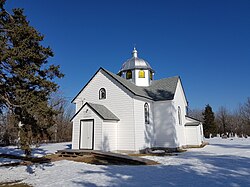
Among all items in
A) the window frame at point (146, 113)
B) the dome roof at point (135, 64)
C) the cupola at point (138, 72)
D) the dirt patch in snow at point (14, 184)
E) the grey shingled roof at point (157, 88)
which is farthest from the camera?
the dome roof at point (135, 64)

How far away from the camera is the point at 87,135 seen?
17.2 meters

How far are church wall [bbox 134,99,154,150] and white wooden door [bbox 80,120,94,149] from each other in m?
3.83

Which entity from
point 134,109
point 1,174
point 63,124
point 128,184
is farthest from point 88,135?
point 63,124

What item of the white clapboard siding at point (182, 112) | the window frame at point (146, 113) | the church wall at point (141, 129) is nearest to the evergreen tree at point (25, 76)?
the church wall at point (141, 129)

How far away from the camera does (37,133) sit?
852 centimetres

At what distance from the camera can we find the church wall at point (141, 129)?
17.2 meters

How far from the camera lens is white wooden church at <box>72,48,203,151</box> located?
55.5 feet

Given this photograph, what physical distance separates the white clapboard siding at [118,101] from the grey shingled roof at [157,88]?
3.20 ft

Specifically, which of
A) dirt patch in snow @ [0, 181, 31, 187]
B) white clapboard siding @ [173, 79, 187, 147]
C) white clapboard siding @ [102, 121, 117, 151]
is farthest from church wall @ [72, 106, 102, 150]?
dirt patch in snow @ [0, 181, 31, 187]

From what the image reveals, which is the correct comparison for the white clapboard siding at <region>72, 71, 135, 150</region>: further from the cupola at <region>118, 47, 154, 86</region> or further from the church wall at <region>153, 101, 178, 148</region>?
the cupola at <region>118, 47, 154, 86</region>

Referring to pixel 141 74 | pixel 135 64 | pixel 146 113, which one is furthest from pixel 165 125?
pixel 135 64

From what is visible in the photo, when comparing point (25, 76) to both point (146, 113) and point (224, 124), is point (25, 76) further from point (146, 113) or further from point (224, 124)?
point (224, 124)

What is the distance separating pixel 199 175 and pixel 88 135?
36.2 ft

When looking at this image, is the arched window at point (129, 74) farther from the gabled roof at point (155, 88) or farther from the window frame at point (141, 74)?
the gabled roof at point (155, 88)
